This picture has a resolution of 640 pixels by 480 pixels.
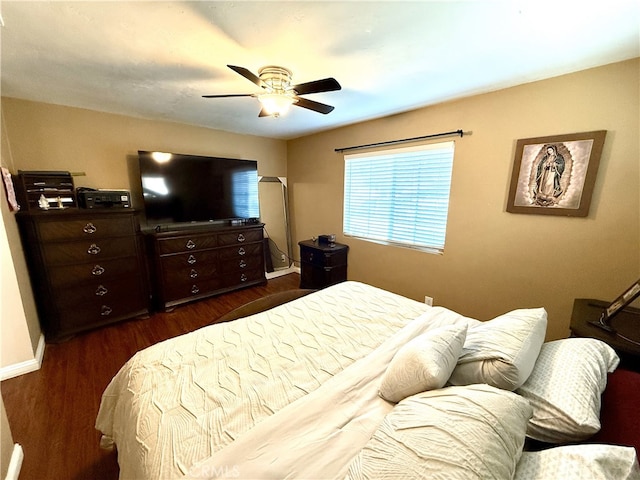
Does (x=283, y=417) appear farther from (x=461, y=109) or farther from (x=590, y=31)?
(x=461, y=109)

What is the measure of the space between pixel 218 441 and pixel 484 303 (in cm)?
246

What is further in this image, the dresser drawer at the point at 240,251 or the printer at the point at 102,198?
the dresser drawer at the point at 240,251

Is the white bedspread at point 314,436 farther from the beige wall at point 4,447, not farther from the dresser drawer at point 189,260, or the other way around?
the dresser drawer at point 189,260

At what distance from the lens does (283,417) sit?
874mm

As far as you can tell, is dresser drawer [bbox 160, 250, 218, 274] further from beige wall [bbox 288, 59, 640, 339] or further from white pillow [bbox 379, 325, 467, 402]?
white pillow [bbox 379, 325, 467, 402]

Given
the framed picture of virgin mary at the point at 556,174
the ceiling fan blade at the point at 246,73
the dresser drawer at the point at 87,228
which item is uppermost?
the ceiling fan blade at the point at 246,73

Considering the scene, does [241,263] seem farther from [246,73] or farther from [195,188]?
[246,73]

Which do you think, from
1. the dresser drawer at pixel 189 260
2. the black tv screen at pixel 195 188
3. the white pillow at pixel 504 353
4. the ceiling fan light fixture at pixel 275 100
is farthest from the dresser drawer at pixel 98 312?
the white pillow at pixel 504 353

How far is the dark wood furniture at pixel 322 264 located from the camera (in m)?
3.29

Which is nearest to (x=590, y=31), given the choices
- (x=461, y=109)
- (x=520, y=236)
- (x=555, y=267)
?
(x=461, y=109)

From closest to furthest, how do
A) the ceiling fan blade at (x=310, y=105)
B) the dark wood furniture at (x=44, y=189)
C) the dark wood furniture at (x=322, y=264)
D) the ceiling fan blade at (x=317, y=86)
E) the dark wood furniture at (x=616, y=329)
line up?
the dark wood furniture at (x=616, y=329)
the ceiling fan blade at (x=317, y=86)
the ceiling fan blade at (x=310, y=105)
the dark wood furniture at (x=44, y=189)
the dark wood furniture at (x=322, y=264)

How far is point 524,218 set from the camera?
2.04 m

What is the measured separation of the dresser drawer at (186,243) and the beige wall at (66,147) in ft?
2.78

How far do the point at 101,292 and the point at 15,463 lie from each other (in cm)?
161
